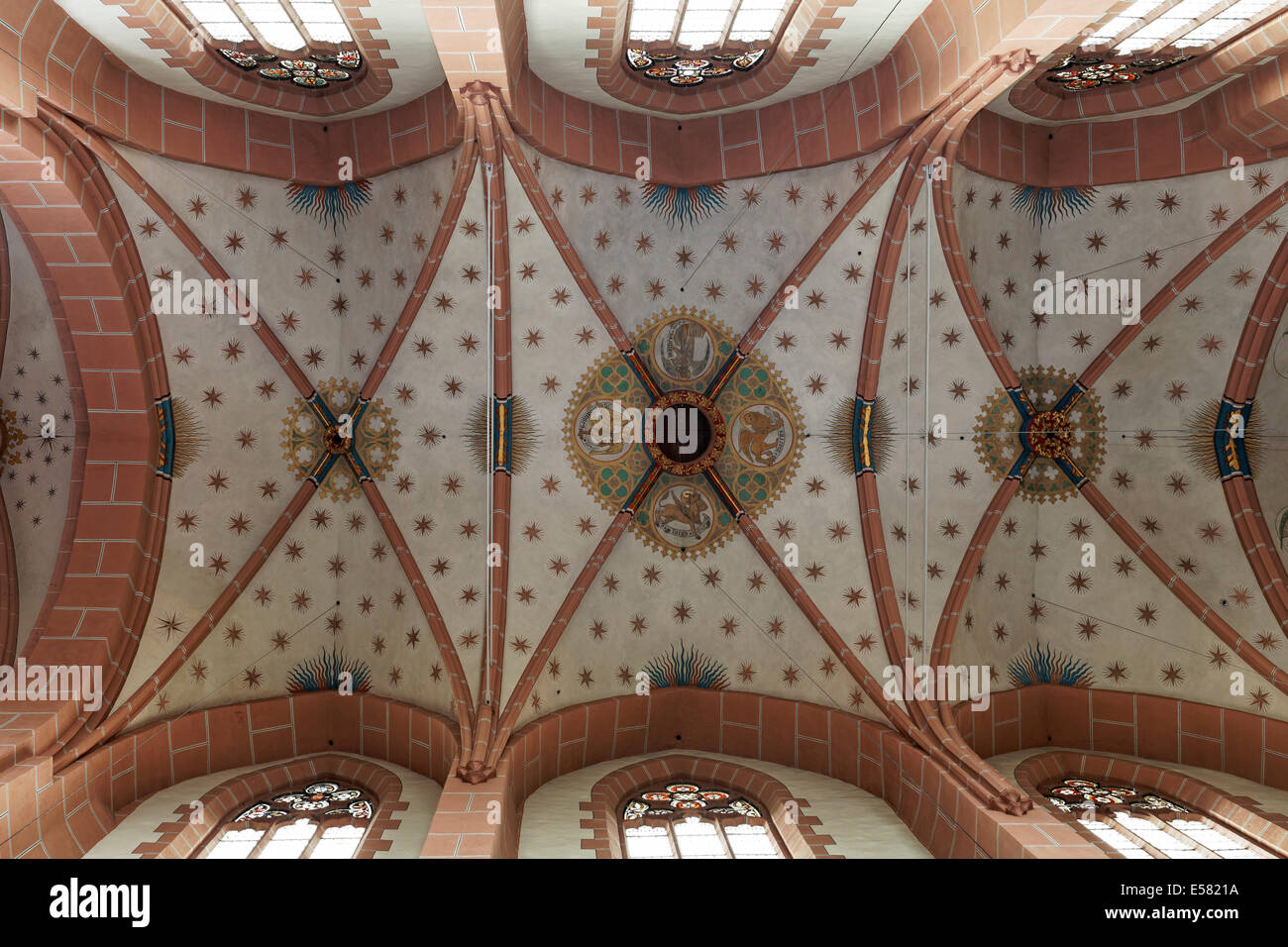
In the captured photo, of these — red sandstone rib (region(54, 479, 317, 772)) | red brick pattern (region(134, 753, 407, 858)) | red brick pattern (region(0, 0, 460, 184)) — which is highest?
A: red brick pattern (region(0, 0, 460, 184))

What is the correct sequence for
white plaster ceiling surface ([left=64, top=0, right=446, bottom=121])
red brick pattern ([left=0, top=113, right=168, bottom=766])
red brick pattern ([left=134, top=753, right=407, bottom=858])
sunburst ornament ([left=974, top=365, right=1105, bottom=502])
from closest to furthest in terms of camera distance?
white plaster ceiling surface ([left=64, top=0, right=446, bottom=121]) < red brick pattern ([left=0, top=113, right=168, bottom=766]) < red brick pattern ([left=134, top=753, right=407, bottom=858]) < sunburst ornament ([left=974, top=365, right=1105, bottom=502])

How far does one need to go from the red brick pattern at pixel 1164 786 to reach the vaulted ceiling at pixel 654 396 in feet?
3.37

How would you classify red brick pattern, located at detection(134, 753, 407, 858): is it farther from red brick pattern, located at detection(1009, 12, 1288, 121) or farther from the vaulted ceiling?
red brick pattern, located at detection(1009, 12, 1288, 121)

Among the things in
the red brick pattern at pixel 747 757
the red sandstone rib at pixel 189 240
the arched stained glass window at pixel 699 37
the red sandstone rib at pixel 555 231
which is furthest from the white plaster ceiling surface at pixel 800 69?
the red brick pattern at pixel 747 757

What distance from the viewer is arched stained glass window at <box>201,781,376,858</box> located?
27.8ft

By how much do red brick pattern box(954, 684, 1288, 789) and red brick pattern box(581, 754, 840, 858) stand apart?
8.31ft

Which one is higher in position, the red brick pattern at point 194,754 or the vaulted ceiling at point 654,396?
the vaulted ceiling at point 654,396

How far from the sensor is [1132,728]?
411 inches

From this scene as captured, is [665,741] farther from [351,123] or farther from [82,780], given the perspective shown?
[351,123]

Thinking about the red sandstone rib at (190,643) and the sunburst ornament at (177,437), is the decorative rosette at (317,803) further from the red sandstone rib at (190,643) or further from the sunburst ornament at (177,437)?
the sunburst ornament at (177,437)

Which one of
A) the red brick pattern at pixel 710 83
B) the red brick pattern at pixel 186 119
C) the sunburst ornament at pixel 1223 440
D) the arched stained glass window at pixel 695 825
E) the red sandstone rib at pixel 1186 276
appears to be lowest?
the arched stained glass window at pixel 695 825

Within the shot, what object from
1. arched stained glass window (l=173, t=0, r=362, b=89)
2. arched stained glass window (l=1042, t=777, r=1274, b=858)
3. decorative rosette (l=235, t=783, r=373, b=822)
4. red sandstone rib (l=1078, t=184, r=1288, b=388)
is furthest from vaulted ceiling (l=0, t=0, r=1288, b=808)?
arched stained glass window (l=1042, t=777, r=1274, b=858)

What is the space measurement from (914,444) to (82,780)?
32.5ft

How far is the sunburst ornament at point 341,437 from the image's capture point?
33.4 ft
